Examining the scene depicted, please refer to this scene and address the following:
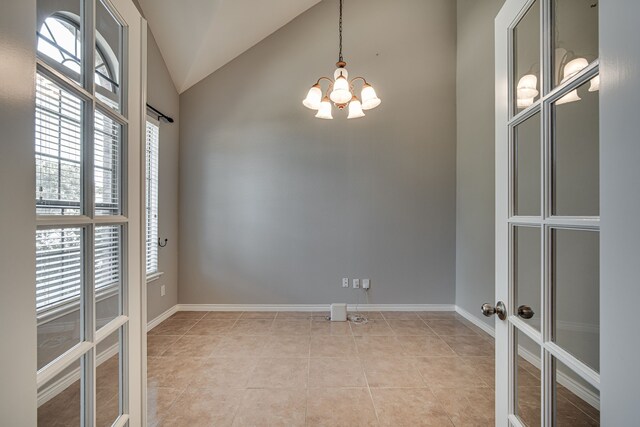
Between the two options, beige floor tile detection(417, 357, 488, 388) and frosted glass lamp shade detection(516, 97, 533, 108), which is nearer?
frosted glass lamp shade detection(516, 97, 533, 108)

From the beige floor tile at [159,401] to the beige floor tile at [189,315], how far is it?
54.9 inches

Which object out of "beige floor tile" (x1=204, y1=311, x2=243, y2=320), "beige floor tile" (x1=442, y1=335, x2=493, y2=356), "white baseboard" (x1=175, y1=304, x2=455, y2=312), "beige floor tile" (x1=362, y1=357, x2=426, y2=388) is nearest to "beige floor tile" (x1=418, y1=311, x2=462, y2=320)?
"white baseboard" (x1=175, y1=304, x2=455, y2=312)

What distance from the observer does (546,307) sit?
81 cm

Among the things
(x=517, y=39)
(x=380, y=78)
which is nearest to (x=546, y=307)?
(x=517, y=39)

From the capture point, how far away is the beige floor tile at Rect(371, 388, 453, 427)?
165cm

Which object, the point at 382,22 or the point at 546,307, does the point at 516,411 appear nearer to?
the point at 546,307

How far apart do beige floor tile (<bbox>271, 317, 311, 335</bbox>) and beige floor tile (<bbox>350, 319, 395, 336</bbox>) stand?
1.63ft

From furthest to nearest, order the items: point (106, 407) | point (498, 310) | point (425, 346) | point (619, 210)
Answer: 1. point (425, 346)
2. point (498, 310)
3. point (106, 407)
4. point (619, 210)

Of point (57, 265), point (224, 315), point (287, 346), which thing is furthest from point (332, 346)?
point (57, 265)

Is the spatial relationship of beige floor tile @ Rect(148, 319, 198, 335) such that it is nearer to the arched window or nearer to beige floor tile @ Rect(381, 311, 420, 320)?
beige floor tile @ Rect(381, 311, 420, 320)

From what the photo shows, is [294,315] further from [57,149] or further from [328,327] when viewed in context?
[57,149]

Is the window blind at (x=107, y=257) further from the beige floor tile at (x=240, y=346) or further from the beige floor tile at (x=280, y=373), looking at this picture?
the beige floor tile at (x=240, y=346)

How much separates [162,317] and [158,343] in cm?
61

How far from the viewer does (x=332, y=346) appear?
102 inches
